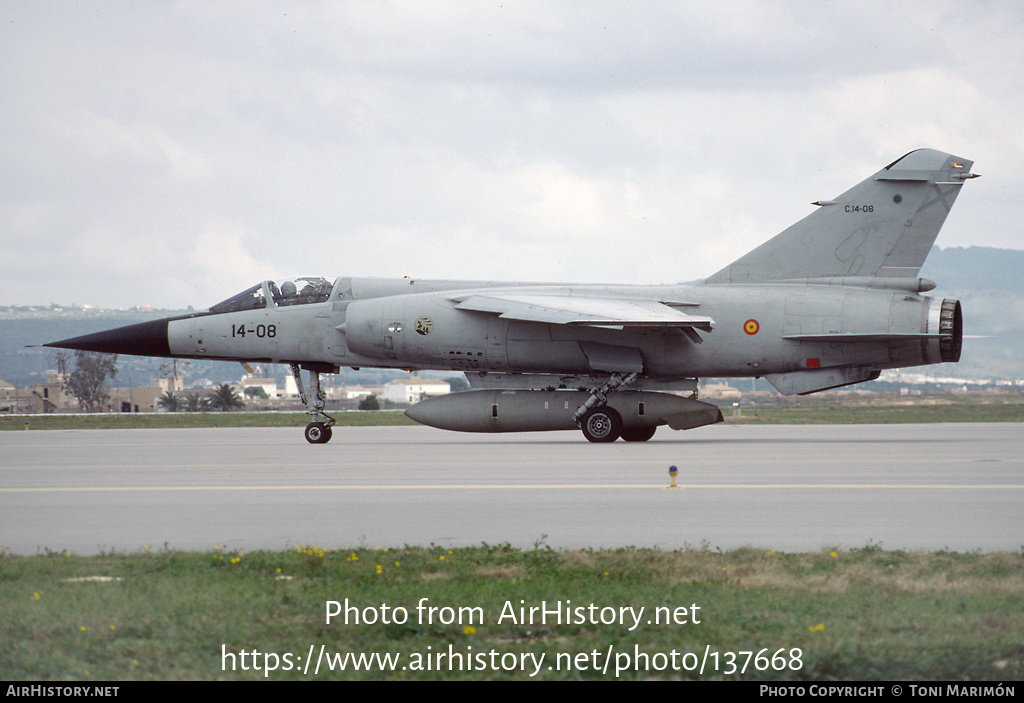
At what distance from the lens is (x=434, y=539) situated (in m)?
7.77

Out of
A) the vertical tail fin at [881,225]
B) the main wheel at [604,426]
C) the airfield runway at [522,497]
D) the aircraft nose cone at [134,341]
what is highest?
the vertical tail fin at [881,225]

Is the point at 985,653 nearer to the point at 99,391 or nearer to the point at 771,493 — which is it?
the point at 771,493

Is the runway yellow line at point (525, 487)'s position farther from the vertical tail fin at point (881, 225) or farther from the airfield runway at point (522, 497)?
the vertical tail fin at point (881, 225)

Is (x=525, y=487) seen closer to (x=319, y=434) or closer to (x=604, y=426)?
(x=604, y=426)

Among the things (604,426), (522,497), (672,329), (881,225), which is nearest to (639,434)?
(604,426)

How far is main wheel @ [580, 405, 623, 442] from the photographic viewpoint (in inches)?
744

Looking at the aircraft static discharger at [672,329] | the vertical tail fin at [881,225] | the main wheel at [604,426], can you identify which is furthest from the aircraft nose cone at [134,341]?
the vertical tail fin at [881,225]

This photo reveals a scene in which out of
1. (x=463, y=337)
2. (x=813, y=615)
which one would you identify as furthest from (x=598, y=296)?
(x=813, y=615)

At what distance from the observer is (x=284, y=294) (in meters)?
21.2

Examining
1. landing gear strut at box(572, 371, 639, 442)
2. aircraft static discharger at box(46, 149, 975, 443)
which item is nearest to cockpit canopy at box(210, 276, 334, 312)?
aircraft static discharger at box(46, 149, 975, 443)

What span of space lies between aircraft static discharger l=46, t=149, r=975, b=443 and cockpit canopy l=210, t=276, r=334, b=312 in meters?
0.21

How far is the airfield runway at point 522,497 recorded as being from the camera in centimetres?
786

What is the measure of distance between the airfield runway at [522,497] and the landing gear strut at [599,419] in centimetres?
108
